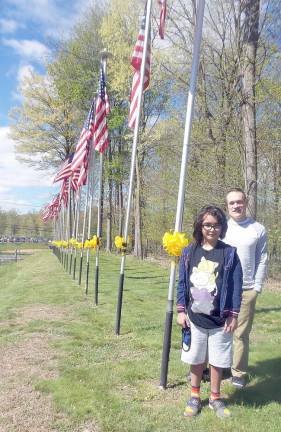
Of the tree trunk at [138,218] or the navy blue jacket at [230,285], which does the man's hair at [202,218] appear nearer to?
the navy blue jacket at [230,285]

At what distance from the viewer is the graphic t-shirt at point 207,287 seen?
3.81 meters

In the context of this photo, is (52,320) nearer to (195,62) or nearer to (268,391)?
(268,391)

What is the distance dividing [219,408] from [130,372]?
1.47 m

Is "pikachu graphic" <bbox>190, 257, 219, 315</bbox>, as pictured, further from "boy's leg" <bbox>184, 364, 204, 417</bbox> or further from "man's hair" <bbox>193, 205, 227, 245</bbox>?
"boy's leg" <bbox>184, 364, 204, 417</bbox>

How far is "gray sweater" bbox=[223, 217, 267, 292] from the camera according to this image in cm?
449

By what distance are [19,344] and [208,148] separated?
40.7 ft

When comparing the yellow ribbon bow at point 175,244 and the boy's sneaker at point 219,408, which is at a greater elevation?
the yellow ribbon bow at point 175,244

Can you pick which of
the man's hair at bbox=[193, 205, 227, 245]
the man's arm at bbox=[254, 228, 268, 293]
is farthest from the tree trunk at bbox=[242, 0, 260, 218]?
the man's hair at bbox=[193, 205, 227, 245]

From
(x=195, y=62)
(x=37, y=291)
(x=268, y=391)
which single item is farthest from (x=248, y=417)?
(x=37, y=291)

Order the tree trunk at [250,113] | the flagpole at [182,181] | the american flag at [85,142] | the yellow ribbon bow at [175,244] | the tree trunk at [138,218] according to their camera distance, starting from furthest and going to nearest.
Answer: the tree trunk at [138,218] → the american flag at [85,142] → the tree trunk at [250,113] → the flagpole at [182,181] → the yellow ribbon bow at [175,244]

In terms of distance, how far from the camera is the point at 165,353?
4695 mm

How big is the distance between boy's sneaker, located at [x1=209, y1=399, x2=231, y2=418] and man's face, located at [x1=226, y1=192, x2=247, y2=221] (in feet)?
5.90

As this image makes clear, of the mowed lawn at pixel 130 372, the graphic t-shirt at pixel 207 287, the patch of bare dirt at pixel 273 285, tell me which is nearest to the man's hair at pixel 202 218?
the graphic t-shirt at pixel 207 287

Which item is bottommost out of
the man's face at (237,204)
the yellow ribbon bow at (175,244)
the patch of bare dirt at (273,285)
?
the patch of bare dirt at (273,285)
